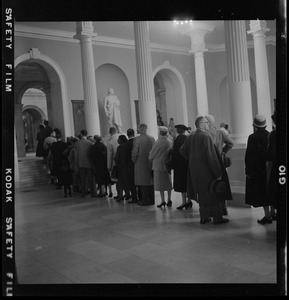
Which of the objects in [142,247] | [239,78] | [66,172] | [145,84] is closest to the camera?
[142,247]

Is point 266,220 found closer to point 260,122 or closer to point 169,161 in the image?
point 260,122

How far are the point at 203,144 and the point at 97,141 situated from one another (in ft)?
11.4

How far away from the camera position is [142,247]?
4609 mm

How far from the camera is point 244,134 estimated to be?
6.92 meters

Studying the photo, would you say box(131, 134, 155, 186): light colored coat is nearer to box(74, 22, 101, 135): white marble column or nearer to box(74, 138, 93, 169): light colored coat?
box(74, 138, 93, 169): light colored coat

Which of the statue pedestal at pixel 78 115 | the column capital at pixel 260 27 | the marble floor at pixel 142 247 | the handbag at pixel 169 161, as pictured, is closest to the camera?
the marble floor at pixel 142 247

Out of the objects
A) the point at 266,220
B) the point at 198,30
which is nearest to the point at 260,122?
the point at 266,220

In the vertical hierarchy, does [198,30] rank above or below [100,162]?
above

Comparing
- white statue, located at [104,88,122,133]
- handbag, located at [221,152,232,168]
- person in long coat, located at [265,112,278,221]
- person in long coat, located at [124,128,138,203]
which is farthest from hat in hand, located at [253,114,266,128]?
white statue, located at [104,88,122,133]

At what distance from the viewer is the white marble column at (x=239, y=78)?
6.49 m

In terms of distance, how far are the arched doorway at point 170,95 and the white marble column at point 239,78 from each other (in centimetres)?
556

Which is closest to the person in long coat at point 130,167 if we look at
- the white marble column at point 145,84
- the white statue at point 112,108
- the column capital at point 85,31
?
the white marble column at point 145,84

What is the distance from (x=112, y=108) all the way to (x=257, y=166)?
29.5 feet

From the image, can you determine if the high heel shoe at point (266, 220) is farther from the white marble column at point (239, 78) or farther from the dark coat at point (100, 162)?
the dark coat at point (100, 162)
